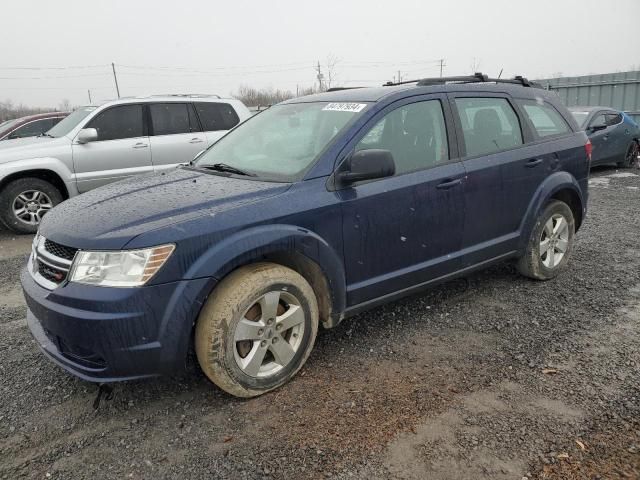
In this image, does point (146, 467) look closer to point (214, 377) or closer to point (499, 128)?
point (214, 377)

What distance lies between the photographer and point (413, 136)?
3.46m

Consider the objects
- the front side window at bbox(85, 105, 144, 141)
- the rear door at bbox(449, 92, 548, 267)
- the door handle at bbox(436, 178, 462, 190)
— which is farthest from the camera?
the front side window at bbox(85, 105, 144, 141)

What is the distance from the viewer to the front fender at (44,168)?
21.6ft

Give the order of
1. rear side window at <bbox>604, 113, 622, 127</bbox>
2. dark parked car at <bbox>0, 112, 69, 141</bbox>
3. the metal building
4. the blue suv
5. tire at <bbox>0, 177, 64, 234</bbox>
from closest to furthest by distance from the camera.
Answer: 1. the blue suv
2. tire at <bbox>0, 177, 64, 234</bbox>
3. rear side window at <bbox>604, 113, 622, 127</bbox>
4. dark parked car at <bbox>0, 112, 69, 141</bbox>
5. the metal building

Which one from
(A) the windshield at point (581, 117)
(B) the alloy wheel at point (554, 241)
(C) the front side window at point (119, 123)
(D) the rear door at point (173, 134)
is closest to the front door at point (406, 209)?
(B) the alloy wheel at point (554, 241)

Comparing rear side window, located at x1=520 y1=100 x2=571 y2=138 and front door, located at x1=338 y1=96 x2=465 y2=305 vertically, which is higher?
rear side window, located at x1=520 y1=100 x2=571 y2=138

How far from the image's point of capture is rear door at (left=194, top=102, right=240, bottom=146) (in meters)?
7.93

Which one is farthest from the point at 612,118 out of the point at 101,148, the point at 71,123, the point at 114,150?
the point at 71,123

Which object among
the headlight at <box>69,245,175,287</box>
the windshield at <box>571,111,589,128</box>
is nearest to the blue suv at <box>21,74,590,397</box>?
the headlight at <box>69,245,175,287</box>

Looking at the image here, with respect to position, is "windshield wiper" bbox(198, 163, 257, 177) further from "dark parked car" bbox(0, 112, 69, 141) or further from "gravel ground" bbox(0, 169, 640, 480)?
"dark parked car" bbox(0, 112, 69, 141)

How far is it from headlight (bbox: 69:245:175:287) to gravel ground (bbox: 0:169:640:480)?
83 cm

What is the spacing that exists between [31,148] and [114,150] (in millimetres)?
1063

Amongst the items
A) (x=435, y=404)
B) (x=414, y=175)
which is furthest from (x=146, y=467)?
(x=414, y=175)

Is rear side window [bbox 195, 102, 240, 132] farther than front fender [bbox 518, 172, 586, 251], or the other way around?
rear side window [bbox 195, 102, 240, 132]
